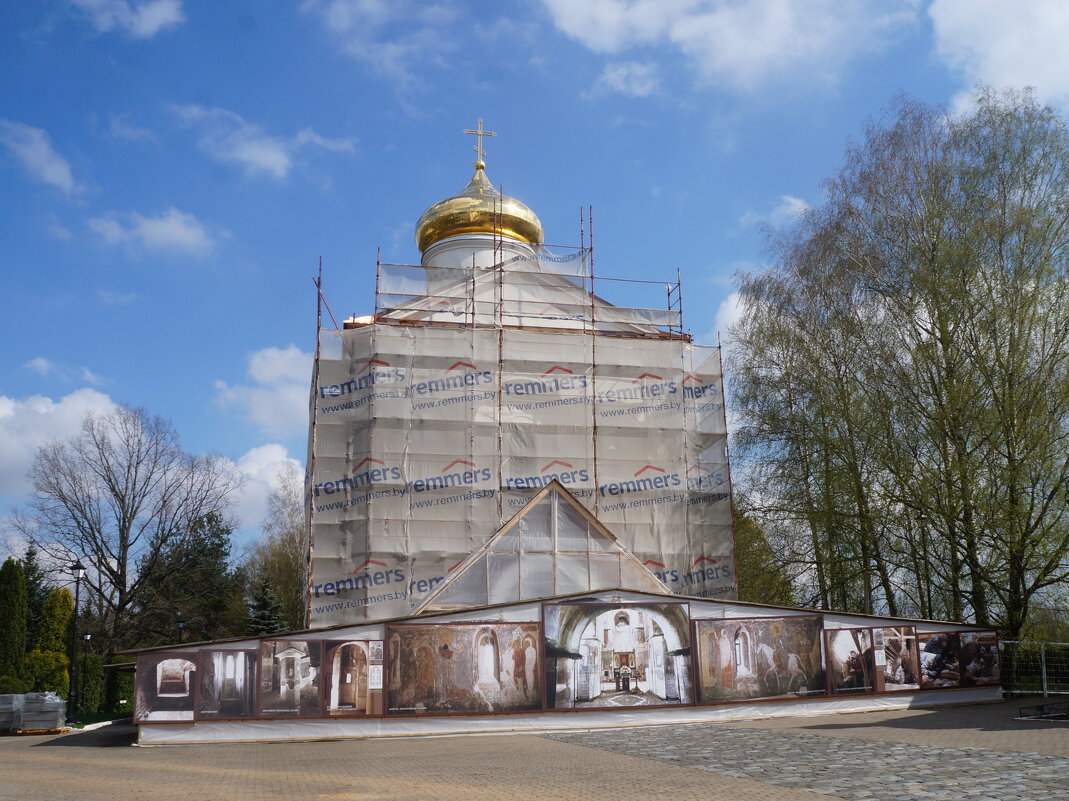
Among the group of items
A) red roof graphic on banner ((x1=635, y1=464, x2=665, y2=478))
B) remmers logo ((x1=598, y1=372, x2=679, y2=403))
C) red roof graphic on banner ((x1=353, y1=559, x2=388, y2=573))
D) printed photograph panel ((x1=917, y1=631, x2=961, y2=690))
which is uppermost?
remmers logo ((x1=598, y1=372, x2=679, y2=403))

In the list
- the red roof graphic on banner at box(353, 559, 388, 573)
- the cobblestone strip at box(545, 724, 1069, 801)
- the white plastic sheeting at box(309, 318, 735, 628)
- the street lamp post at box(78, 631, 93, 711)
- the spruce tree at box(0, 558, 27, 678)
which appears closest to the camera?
the cobblestone strip at box(545, 724, 1069, 801)

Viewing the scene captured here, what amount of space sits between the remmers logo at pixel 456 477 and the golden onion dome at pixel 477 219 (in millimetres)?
11074

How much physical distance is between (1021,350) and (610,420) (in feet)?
32.3

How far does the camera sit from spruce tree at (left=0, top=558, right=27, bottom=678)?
99.6ft

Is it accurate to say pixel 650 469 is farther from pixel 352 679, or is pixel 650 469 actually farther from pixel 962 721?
pixel 352 679

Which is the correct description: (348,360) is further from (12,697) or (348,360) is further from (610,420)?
(12,697)

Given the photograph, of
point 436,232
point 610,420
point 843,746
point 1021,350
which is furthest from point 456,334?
point 843,746

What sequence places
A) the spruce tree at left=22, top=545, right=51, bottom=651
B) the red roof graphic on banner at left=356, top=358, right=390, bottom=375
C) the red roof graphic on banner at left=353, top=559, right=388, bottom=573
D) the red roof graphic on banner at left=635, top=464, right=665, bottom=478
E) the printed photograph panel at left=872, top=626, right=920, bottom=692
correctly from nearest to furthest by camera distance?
the printed photograph panel at left=872, top=626, right=920, bottom=692 < the red roof graphic on banner at left=353, top=559, right=388, bottom=573 < the red roof graphic on banner at left=356, top=358, right=390, bottom=375 < the red roof graphic on banner at left=635, top=464, right=665, bottom=478 < the spruce tree at left=22, top=545, right=51, bottom=651

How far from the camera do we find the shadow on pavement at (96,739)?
55.2 feet

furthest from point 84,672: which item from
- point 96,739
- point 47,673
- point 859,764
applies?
point 859,764

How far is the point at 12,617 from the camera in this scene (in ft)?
101

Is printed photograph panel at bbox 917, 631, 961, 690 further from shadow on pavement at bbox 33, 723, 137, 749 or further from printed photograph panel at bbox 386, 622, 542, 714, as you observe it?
shadow on pavement at bbox 33, 723, 137, 749

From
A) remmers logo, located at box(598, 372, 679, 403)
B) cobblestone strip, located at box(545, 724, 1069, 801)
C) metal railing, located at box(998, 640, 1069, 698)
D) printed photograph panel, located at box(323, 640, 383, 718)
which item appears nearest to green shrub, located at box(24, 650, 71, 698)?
printed photograph panel, located at box(323, 640, 383, 718)

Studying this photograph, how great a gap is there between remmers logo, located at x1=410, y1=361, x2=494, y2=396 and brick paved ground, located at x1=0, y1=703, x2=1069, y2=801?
10949 millimetres
